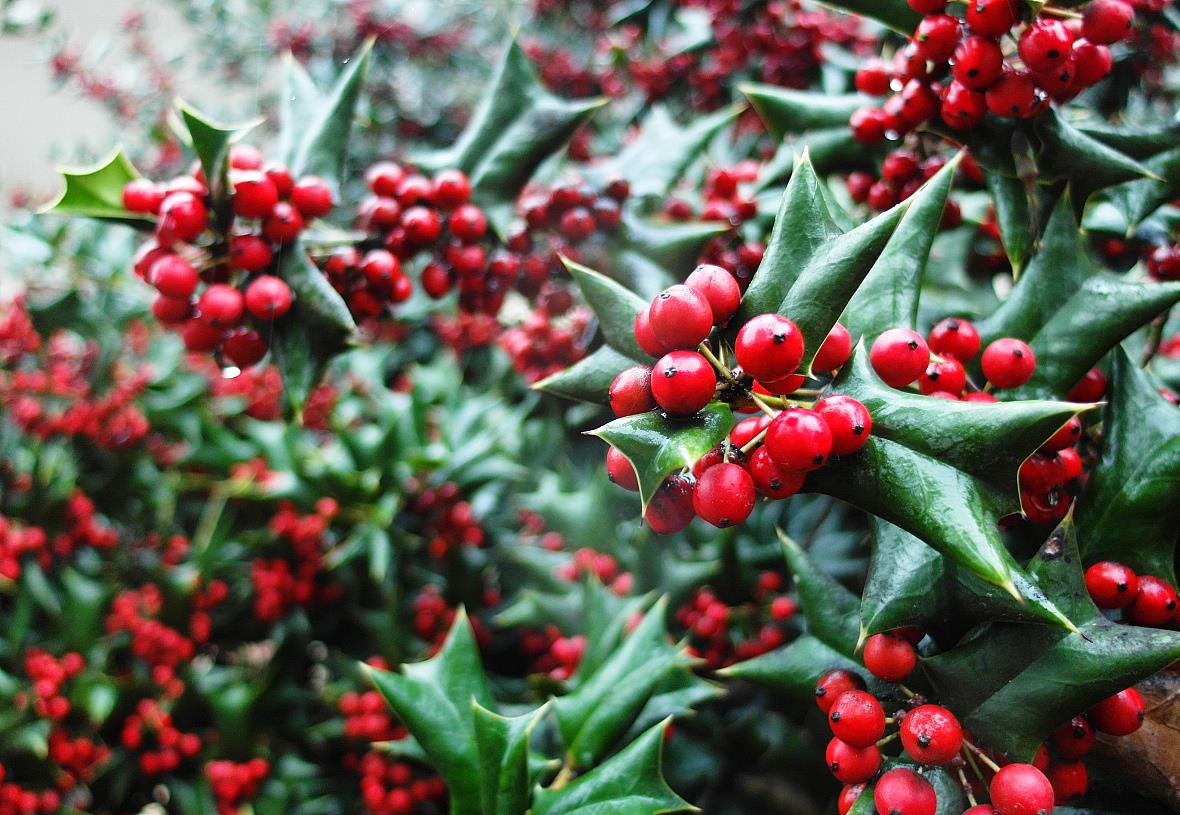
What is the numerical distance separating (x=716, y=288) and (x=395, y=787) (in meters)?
1.20

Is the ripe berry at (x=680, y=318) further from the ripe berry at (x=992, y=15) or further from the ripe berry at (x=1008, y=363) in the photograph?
the ripe berry at (x=992, y=15)

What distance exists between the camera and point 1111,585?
71 cm

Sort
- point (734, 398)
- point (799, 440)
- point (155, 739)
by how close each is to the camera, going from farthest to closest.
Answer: point (155, 739)
point (734, 398)
point (799, 440)

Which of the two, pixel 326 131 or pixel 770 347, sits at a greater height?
pixel 770 347

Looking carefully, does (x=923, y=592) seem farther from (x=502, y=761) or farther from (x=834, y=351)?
(x=502, y=761)

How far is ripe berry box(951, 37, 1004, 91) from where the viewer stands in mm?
790

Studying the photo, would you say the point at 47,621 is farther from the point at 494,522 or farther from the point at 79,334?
the point at 494,522

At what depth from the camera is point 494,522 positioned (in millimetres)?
1874

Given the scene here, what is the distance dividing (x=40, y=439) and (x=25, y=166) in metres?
1.65

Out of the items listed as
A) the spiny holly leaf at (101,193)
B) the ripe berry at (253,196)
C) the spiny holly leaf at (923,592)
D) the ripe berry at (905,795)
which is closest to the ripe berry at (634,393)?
the spiny holly leaf at (923,592)

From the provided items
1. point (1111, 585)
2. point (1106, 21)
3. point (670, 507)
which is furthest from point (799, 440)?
point (1106, 21)

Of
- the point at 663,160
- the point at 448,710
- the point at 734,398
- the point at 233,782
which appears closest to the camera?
the point at 734,398

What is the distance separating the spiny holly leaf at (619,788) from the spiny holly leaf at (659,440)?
388 millimetres

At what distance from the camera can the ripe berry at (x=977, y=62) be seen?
0.79 m
